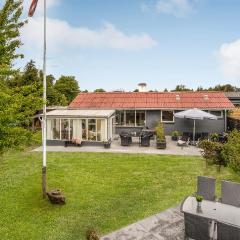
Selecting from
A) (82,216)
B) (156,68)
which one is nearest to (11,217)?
(82,216)

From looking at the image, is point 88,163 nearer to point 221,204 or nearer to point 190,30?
point 221,204

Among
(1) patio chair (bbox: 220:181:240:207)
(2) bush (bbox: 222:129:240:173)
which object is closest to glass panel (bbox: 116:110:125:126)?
(2) bush (bbox: 222:129:240:173)

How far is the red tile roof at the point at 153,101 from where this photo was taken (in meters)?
30.5

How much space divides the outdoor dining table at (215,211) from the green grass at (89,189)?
2.30 meters

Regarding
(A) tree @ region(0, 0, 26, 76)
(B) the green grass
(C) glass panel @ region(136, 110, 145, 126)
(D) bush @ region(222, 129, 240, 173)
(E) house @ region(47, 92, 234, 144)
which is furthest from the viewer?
(C) glass panel @ region(136, 110, 145, 126)

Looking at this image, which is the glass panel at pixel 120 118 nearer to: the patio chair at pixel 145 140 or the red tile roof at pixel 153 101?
the red tile roof at pixel 153 101

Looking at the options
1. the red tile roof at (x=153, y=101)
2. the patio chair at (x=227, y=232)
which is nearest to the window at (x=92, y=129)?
the red tile roof at (x=153, y=101)

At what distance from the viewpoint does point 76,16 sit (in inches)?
802

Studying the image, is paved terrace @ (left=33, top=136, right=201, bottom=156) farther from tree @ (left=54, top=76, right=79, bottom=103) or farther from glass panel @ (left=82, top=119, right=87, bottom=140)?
tree @ (left=54, top=76, right=79, bottom=103)

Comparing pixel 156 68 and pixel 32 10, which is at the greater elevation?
pixel 156 68

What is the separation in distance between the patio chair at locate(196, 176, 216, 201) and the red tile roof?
20.3 meters

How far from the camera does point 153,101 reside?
105ft

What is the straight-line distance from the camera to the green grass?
10.3 meters

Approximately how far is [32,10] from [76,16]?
33.0 ft
